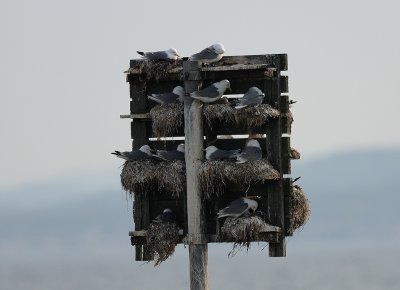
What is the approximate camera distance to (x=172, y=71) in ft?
67.5

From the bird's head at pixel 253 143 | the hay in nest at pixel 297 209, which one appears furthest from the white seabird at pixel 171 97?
the hay in nest at pixel 297 209

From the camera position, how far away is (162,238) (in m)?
20.4

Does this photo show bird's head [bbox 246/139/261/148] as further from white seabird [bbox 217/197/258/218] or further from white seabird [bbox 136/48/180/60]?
white seabird [bbox 136/48/180/60]

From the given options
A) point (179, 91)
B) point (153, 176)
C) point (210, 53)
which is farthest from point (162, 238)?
point (210, 53)

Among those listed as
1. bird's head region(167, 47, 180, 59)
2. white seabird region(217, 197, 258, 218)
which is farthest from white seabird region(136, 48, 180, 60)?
white seabird region(217, 197, 258, 218)

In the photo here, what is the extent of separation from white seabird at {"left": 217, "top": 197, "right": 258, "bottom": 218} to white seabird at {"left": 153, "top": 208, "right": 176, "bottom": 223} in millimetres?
732

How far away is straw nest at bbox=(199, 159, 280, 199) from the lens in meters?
19.8

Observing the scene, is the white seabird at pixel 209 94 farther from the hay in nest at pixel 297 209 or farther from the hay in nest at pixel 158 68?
the hay in nest at pixel 297 209

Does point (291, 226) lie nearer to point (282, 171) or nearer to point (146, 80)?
point (282, 171)

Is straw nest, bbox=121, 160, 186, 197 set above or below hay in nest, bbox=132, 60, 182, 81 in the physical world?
below

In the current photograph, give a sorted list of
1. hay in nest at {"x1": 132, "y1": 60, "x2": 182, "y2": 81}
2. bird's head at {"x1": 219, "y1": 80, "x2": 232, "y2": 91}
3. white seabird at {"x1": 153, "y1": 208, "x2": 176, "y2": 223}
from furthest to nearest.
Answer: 1. hay in nest at {"x1": 132, "y1": 60, "x2": 182, "y2": 81}
2. white seabird at {"x1": 153, "y1": 208, "x2": 176, "y2": 223}
3. bird's head at {"x1": 219, "y1": 80, "x2": 232, "y2": 91}

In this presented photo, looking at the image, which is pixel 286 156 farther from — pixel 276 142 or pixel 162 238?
pixel 162 238

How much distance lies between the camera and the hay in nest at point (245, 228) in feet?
65.6

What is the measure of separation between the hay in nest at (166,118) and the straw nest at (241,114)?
405mm
